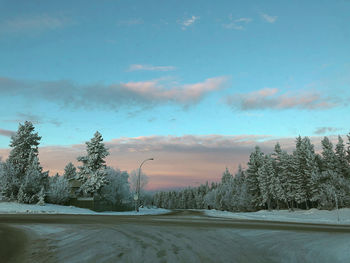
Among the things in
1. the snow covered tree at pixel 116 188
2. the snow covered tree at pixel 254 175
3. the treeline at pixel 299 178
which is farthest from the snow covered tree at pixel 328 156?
the snow covered tree at pixel 116 188

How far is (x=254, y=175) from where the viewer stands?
83.6 meters

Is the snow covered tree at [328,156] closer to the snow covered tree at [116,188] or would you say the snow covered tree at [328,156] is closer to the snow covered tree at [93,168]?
the snow covered tree at [116,188]

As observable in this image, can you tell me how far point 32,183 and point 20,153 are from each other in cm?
644

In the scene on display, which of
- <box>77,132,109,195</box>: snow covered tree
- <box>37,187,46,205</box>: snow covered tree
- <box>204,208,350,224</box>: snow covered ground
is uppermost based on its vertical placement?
<box>77,132,109,195</box>: snow covered tree

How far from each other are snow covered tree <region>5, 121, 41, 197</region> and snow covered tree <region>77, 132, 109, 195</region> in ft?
28.6

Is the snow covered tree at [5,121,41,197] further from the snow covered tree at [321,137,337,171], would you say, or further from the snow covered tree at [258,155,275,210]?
the snow covered tree at [321,137,337,171]

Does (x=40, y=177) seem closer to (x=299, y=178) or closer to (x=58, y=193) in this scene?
(x=58, y=193)

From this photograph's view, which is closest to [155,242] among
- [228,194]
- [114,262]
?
[114,262]

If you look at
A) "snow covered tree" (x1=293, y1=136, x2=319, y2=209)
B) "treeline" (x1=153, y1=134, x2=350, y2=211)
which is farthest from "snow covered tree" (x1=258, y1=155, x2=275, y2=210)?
"snow covered tree" (x1=293, y1=136, x2=319, y2=209)

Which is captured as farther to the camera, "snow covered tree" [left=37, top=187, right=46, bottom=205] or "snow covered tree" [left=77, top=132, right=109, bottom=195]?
"snow covered tree" [left=77, top=132, right=109, bottom=195]

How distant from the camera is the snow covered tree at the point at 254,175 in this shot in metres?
81.9

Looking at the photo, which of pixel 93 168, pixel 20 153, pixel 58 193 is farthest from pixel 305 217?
pixel 20 153

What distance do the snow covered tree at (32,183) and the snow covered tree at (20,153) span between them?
1.01 meters

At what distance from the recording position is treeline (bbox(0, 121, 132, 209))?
1575 inches
